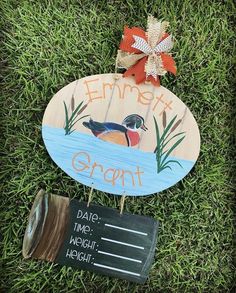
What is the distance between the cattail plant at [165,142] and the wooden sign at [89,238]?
0.12m

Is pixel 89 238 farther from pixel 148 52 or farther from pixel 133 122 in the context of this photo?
pixel 148 52

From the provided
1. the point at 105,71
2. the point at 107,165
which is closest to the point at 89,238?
the point at 107,165

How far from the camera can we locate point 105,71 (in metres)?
0.86

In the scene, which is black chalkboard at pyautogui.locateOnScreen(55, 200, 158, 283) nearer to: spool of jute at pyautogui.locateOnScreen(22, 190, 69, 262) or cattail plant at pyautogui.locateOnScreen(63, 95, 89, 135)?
spool of jute at pyautogui.locateOnScreen(22, 190, 69, 262)

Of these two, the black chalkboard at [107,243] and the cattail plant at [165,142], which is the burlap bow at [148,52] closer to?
the cattail plant at [165,142]

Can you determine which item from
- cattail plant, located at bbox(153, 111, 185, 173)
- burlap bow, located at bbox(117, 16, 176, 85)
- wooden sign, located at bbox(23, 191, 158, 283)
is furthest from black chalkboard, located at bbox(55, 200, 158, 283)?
burlap bow, located at bbox(117, 16, 176, 85)

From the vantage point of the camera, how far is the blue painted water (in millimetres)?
821

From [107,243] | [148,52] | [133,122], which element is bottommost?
[107,243]

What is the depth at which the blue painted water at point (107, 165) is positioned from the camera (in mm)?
821

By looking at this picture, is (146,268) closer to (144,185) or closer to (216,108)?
(144,185)

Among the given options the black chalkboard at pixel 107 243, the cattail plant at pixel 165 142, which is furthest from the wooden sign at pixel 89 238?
the cattail plant at pixel 165 142

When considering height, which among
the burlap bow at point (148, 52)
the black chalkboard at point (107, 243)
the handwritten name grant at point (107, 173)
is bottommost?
the black chalkboard at point (107, 243)

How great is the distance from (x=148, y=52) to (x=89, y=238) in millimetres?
374

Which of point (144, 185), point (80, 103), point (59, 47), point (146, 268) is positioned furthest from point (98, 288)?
point (59, 47)
